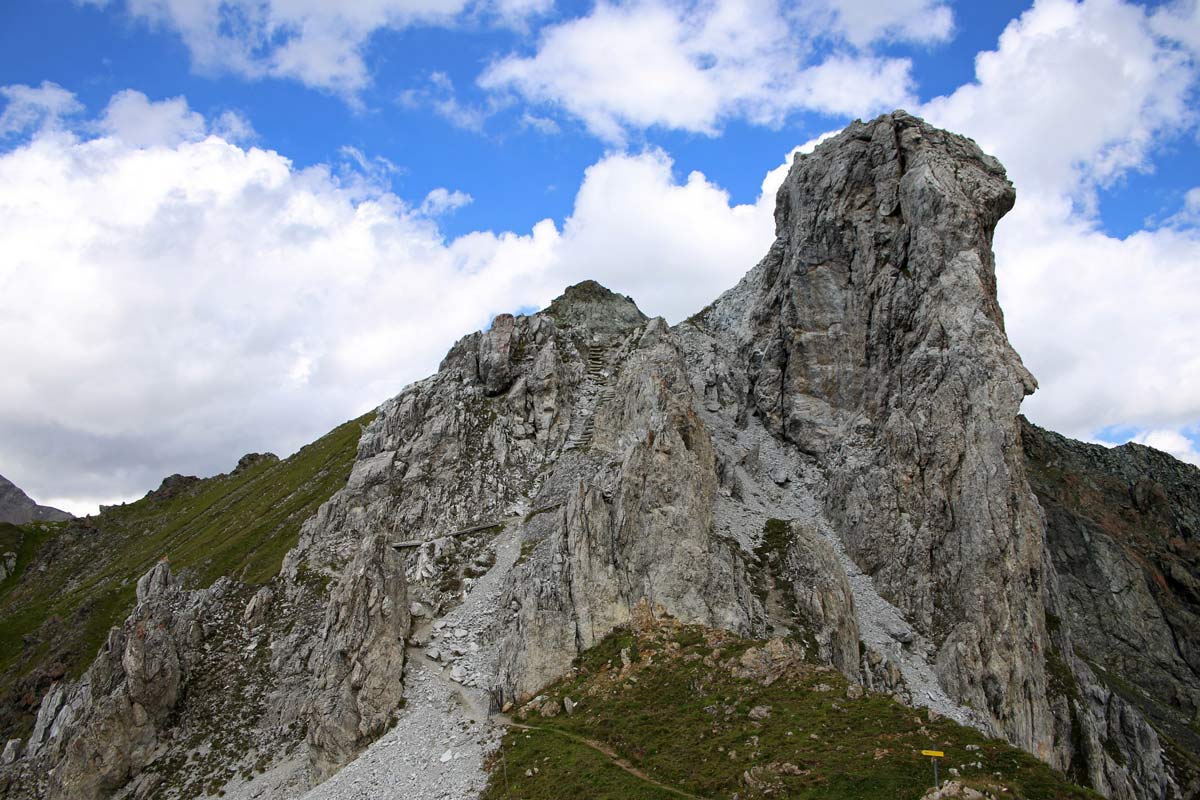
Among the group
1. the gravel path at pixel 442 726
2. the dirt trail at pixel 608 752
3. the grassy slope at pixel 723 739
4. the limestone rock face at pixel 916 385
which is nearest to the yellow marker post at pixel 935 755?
the grassy slope at pixel 723 739

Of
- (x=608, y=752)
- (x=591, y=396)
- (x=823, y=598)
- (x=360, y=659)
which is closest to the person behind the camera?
(x=608, y=752)

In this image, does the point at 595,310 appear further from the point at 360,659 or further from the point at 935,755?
the point at 935,755

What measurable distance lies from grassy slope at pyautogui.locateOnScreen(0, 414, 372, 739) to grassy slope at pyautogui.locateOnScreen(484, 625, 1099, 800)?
39769 millimetres

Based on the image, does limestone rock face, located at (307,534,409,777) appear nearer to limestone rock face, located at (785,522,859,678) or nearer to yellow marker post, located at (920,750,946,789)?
limestone rock face, located at (785,522,859,678)

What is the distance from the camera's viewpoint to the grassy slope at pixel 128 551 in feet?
237

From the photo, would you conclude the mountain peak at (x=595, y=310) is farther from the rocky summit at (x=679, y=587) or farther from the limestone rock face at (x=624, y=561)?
the limestone rock face at (x=624, y=561)

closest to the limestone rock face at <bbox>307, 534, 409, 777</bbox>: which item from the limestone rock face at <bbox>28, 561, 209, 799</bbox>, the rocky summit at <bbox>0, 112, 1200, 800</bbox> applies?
the rocky summit at <bbox>0, 112, 1200, 800</bbox>

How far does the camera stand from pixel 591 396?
7850 cm

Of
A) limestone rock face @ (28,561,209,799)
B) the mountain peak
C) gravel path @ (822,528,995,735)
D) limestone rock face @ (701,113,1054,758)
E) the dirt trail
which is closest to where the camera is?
the dirt trail

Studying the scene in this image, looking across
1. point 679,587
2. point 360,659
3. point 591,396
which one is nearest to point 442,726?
point 360,659

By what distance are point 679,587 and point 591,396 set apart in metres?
32.5

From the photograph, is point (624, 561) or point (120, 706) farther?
point (120, 706)

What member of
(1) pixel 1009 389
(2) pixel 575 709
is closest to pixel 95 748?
(2) pixel 575 709

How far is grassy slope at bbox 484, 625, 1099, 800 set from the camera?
1101 inches
